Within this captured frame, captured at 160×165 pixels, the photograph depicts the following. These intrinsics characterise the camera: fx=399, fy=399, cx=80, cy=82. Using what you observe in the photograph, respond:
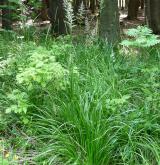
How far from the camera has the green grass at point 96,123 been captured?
13.4 feet

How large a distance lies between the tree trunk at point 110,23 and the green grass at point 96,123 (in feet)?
10.1

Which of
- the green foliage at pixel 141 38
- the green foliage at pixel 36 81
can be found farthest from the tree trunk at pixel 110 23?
the green foliage at pixel 36 81

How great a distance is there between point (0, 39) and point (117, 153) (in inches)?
200

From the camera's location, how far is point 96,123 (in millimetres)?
4262

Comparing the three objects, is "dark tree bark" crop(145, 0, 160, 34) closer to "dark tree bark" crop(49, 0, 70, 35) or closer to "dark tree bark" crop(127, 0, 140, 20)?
"dark tree bark" crop(49, 0, 70, 35)

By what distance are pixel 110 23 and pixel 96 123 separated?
4613mm

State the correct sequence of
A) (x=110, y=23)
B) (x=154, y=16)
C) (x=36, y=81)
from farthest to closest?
(x=154, y=16)
(x=110, y=23)
(x=36, y=81)

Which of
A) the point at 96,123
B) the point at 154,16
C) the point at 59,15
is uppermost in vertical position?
the point at 59,15

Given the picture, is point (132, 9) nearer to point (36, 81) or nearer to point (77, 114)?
point (36, 81)

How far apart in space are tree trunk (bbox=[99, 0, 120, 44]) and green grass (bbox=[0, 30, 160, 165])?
3.09m

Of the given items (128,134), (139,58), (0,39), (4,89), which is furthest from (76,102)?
(0,39)

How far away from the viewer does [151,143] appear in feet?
13.6

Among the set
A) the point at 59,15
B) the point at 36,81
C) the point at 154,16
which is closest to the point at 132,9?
the point at 154,16

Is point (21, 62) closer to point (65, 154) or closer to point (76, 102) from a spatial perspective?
point (76, 102)
